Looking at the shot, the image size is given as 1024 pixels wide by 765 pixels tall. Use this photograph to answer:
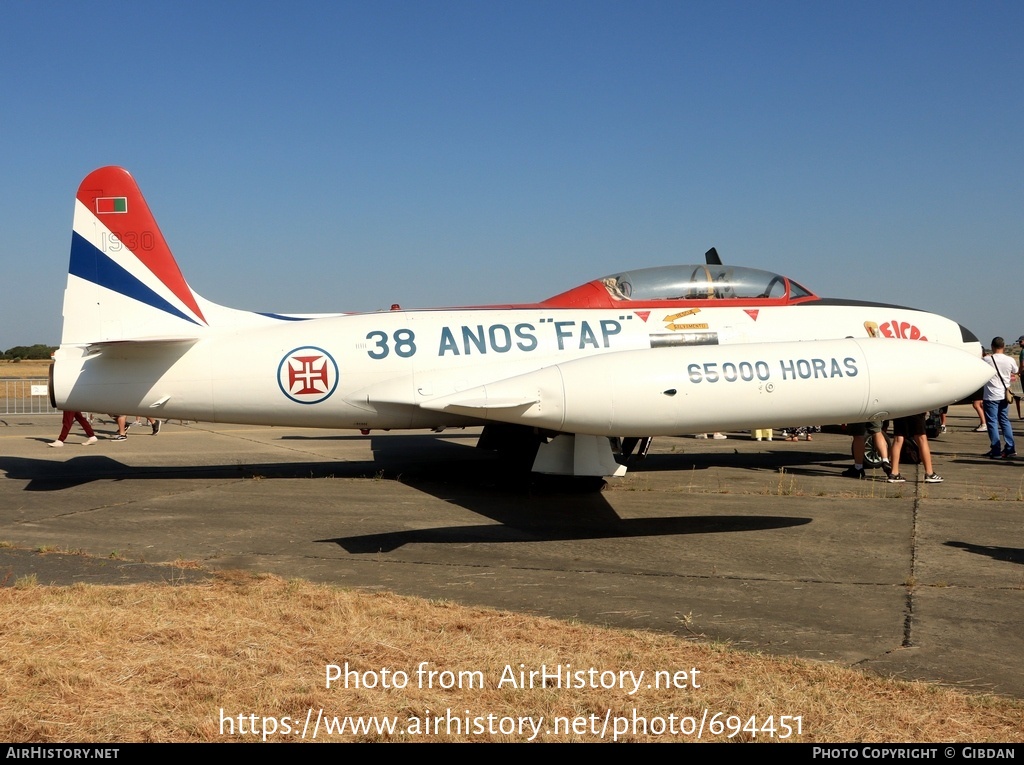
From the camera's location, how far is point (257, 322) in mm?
11641

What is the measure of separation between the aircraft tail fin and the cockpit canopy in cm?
500

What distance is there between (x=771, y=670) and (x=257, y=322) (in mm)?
8692

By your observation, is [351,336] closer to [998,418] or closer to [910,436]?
[910,436]

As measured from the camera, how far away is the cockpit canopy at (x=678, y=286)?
11672 millimetres

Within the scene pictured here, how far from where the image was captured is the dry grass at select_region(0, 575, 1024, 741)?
408 cm

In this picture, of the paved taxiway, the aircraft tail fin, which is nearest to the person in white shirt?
the paved taxiway

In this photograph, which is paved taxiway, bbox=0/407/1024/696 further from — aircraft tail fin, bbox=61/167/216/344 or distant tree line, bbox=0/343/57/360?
distant tree line, bbox=0/343/57/360

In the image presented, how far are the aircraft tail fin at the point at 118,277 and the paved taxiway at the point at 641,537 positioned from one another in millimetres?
2137

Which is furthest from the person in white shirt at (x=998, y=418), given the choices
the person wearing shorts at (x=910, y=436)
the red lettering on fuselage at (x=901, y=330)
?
the person wearing shorts at (x=910, y=436)

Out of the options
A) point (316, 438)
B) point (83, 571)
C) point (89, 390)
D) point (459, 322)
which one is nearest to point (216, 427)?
point (316, 438)

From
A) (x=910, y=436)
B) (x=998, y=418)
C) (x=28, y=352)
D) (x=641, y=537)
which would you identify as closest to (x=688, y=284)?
(x=910, y=436)

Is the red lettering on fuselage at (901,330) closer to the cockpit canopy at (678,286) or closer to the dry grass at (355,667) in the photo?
the cockpit canopy at (678,286)

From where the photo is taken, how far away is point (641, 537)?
8.55 meters

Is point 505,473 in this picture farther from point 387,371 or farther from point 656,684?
point 656,684
